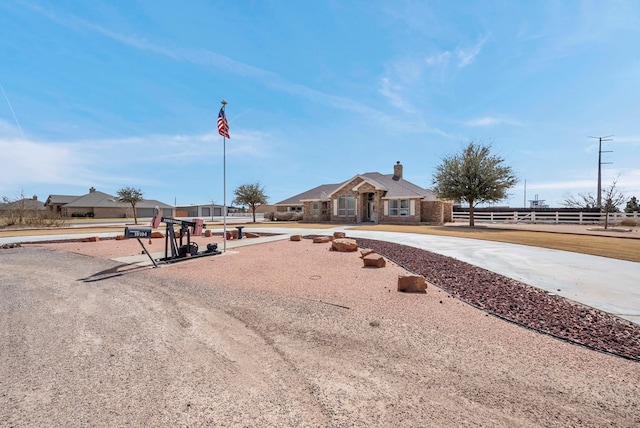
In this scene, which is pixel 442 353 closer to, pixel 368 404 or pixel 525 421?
pixel 525 421

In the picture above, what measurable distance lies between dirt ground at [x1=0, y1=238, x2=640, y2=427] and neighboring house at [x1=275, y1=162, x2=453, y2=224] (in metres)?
23.6

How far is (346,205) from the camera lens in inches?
1241

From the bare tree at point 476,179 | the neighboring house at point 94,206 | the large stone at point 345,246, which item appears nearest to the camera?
the large stone at point 345,246

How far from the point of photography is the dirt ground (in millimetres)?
2520

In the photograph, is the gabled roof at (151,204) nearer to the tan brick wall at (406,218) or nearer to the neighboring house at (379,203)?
the neighboring house at (379,203)

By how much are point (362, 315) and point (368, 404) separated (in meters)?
2.24

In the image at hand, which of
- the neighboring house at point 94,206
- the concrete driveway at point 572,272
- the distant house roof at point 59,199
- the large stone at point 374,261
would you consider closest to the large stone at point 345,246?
the large stone at point 374,261

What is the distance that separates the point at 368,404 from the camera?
2.63 m

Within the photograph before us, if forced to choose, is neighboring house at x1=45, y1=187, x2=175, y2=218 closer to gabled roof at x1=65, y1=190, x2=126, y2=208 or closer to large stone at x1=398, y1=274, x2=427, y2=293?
gabled roof at x1=65, y1=190, x2=126, y2=208

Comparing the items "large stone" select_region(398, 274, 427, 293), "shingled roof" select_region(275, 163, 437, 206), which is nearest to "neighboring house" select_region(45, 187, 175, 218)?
"shingled roof" select_region(275, 163, 437, 206)

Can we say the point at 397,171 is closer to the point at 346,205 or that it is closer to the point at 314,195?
the point at 346,205

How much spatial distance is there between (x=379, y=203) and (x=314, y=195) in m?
9.71

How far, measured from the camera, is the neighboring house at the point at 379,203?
2852cm

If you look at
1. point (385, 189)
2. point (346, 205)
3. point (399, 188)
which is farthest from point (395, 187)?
point (346, 205)
